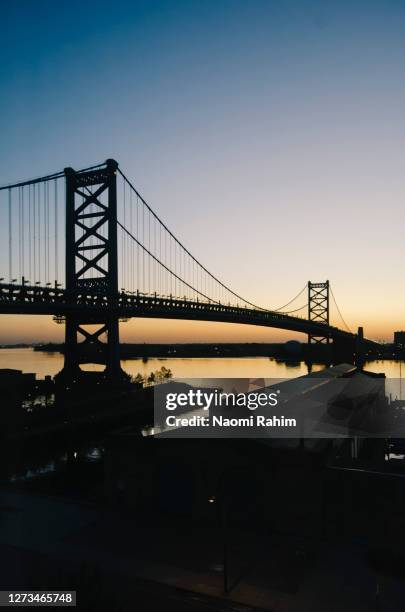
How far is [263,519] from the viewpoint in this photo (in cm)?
1208

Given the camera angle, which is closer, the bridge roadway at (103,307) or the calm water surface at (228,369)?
the bridge roadway at (103,307)

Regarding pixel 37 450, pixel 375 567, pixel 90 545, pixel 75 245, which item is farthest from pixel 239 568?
pixel 75 245

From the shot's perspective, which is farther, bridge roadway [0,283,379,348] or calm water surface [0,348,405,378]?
calm water surface [0,348,405,378]

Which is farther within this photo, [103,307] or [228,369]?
[228,369]

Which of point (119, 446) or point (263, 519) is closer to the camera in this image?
point (263, 519)

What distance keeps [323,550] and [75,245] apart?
3238 centimetres

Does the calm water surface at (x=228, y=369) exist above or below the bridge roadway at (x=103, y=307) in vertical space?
below

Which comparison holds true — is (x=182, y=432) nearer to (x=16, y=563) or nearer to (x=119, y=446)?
(x=119, y=446)

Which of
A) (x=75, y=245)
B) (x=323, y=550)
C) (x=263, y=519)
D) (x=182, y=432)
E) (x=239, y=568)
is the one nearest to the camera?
(x=239, y=568)

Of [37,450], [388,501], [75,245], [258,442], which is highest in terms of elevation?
[75,245]

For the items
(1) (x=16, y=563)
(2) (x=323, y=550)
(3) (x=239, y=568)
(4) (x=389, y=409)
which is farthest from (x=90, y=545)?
(4) (x=389, y=409)

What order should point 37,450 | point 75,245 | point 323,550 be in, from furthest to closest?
point 75,245
point 37,450
point 323,550

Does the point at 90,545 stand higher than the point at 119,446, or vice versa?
the point at 119,446

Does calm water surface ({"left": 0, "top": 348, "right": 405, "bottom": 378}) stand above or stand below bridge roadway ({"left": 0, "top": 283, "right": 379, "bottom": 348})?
below
